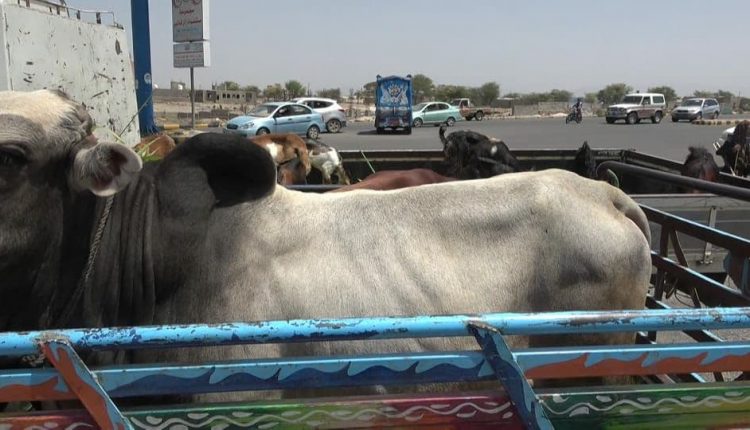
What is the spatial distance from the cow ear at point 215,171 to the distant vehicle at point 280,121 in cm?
2328

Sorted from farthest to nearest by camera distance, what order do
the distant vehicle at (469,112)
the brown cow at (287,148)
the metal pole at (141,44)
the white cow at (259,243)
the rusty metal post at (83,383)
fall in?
the distant vehicle at (469,112)
the metal pole at (141,44)
the brown cow at (287,148)
the white cow at (259,243)
the rusty metal post at (83,383)

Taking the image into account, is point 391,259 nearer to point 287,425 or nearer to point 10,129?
Result: point 287,425

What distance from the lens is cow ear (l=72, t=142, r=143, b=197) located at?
6.34ft

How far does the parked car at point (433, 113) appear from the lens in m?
39.4

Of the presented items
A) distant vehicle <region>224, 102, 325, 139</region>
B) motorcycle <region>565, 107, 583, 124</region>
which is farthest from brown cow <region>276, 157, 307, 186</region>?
motorcycle <region>565, 107, 583, 124</region>

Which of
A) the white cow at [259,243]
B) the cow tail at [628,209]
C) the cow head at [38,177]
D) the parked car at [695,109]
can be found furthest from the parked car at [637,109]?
the cow head at [38,177]

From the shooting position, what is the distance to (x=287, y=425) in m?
1.59

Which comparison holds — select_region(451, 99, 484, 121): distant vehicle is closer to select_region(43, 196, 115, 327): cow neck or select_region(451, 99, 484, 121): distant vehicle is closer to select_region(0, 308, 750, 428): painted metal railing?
select_region(43, 196, 115, 327): cow neck

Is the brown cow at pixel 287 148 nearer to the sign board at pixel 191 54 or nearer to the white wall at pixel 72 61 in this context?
the white wall at pixel 72 61

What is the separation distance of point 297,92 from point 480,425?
73.9 metres

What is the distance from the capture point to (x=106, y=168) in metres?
1.95

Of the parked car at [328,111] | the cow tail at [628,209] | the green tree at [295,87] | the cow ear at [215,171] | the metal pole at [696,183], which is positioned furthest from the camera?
the green tree at [295,87]

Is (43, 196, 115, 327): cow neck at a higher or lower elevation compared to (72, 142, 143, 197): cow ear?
lower

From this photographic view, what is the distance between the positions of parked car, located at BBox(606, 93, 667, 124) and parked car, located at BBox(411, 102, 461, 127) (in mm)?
12675
